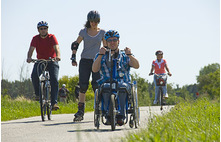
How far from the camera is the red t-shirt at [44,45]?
879cm

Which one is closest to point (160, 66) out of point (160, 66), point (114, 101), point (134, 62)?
point (160, 66)

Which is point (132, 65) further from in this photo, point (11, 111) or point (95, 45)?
point (11, 111)

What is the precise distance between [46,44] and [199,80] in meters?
85.7

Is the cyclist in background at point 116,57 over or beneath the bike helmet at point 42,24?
beneath

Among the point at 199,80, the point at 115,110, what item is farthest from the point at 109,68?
the point at 199,80

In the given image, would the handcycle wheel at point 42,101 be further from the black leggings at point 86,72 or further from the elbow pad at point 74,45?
the elbow pad at point 74,45

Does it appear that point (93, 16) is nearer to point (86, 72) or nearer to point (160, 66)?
point (86, 72)

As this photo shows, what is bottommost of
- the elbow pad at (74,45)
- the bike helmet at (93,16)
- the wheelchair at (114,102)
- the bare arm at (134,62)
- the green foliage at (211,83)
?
the wheelchair at (114,102)

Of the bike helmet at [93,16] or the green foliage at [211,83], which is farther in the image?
the green foliage at [211,83]

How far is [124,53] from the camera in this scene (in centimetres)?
623

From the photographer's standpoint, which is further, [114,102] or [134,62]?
[134,62]

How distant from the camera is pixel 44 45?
28.8 feet

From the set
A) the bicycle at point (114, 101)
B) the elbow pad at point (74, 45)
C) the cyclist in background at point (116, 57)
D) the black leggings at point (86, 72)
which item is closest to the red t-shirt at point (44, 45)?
the elbow pad at point (74, 45)

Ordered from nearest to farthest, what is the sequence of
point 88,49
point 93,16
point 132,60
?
1. point 132,60
2. point 93,16
3. point 88,49
